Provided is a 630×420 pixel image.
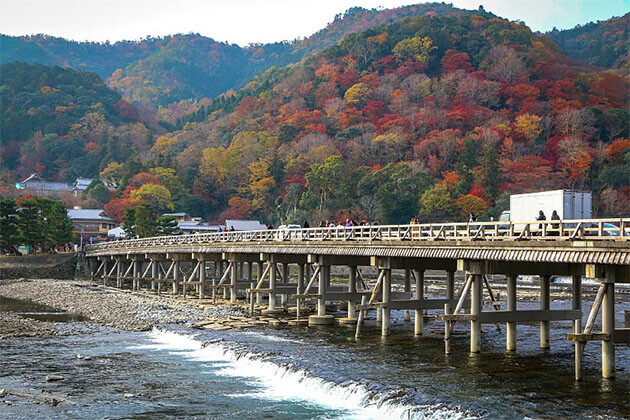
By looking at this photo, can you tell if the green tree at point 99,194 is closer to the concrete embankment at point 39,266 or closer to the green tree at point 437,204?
the concrete embankment at point 39,266

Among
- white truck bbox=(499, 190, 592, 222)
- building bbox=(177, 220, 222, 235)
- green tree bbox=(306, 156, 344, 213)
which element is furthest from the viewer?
building bbox=(177, 220, 222, 235)

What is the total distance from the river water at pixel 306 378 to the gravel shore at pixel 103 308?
409 centimetres

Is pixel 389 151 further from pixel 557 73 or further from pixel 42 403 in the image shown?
pixel 42 403

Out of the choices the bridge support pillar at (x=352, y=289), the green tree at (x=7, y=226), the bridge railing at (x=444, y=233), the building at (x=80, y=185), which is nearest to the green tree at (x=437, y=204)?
the bridge railing at (x=444, y=233)

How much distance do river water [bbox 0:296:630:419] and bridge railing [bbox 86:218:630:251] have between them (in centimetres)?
392

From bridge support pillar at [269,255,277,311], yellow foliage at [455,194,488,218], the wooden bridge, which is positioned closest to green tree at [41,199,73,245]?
the wooden bridge

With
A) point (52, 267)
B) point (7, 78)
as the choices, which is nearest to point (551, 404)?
point (52, 267)

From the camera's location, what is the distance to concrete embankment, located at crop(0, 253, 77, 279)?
68375 mm

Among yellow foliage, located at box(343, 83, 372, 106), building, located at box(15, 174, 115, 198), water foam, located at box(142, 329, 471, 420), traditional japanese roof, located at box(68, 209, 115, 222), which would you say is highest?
yellow foliage, located at box(343, 83, 372, 106)

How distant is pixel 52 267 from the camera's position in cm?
7119

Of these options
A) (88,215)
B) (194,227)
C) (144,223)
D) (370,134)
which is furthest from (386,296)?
(88,215)

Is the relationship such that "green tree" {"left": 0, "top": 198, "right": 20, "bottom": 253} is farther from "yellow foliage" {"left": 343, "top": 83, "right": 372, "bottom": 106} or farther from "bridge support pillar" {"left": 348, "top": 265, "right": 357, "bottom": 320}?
"yellow foliage" {"left": 343, "top": 83, "right": 372, "bottom": 106}

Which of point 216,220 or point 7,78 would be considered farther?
point 7,78

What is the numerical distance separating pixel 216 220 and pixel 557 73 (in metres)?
62.3
